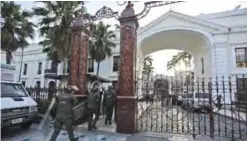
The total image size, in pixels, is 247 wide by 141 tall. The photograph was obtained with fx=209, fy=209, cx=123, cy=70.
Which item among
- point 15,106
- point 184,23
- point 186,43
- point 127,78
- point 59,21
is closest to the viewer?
point 15,106

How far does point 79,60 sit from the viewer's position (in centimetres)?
922

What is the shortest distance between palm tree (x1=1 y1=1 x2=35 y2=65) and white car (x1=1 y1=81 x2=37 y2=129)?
9096mm

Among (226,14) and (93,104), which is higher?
(226,14)

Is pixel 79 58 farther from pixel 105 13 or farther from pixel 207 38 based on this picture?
A: pixel 207 38

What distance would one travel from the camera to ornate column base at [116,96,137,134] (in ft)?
24.1

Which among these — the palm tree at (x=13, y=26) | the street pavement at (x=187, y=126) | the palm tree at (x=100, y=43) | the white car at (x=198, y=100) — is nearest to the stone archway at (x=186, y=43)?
the palm tree at (x=100, y=43)

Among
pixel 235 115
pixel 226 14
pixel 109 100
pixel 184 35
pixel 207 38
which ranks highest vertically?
pixel 226 14

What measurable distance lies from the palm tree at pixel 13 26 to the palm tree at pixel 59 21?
5.03ft

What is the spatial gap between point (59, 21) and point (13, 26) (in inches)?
148

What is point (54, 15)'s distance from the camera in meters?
15.9

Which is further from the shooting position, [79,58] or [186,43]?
[186,43]

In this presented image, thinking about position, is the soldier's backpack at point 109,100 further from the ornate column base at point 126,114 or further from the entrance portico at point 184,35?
the entrance portico at point 184,35

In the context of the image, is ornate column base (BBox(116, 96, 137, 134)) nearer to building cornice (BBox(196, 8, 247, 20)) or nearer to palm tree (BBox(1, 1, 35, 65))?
palm tree (BBox(1, 1, 35, 65))

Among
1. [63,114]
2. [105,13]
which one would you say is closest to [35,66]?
[105,13]
